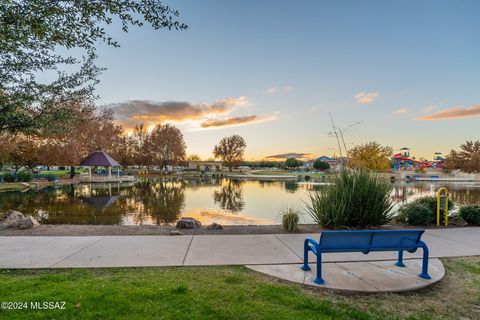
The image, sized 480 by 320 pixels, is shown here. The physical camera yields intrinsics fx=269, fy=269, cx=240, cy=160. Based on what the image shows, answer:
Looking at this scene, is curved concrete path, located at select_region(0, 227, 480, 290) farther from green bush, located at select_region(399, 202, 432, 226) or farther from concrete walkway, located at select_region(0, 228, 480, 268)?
green bush, located at select_region(399, 202, 432, 226)

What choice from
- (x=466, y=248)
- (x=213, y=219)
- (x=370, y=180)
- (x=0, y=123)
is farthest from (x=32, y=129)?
(x=466, y=248)

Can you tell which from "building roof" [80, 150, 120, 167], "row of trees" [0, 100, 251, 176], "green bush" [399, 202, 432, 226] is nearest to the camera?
"green bush" [399, 202, 432, 226]

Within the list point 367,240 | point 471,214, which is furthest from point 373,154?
point 367,240

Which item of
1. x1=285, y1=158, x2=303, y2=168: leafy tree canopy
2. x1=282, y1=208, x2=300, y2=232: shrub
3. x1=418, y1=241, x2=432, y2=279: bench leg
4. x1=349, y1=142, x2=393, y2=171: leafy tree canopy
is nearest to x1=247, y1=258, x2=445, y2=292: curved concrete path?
x1=418, y1=241, x2=432, y2=279: bench leg

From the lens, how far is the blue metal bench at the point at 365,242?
144 inches

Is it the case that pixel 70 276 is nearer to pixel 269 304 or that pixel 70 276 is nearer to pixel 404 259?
pixel 269 304

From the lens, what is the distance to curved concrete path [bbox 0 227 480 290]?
179 inches

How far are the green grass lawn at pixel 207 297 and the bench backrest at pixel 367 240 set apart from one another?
1.94ft

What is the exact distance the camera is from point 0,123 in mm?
4648

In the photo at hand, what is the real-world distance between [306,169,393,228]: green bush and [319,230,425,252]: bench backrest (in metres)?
2.96

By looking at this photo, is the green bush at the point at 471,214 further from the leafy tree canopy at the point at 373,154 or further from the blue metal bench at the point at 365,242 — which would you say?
the leafy tree canopy at the point at 373,154

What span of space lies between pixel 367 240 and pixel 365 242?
4cm

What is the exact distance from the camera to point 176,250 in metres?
5.24

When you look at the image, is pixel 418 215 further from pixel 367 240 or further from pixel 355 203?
pixel 367 240
